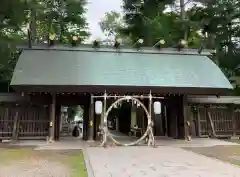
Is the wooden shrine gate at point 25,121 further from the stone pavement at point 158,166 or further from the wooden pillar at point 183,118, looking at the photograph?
the wooden pillar at point 183,118

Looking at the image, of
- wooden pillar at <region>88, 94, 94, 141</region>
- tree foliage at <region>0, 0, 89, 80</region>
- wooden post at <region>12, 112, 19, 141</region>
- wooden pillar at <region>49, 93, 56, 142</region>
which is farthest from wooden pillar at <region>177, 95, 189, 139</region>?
tree foliage at <region>0, 0, 89, 80</region>

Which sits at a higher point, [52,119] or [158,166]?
[52,119]

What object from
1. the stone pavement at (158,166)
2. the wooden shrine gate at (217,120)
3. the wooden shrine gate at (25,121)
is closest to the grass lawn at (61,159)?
the stone pavement at (158,166)

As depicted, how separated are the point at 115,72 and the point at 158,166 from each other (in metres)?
6.51

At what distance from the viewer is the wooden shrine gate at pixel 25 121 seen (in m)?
12.9

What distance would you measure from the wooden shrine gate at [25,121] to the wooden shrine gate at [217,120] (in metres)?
7.62

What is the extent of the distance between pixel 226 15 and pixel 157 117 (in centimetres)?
1095

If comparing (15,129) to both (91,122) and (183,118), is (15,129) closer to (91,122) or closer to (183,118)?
(91,122)

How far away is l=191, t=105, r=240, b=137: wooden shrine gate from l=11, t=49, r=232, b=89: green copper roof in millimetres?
2363

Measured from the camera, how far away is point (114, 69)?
12.8 meters

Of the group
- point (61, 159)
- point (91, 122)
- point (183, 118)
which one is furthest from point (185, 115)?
point (61, 159)

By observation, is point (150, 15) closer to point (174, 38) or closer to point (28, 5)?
point (174, 38)

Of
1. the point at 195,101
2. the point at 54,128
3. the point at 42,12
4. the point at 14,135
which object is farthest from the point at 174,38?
the point at 14,135

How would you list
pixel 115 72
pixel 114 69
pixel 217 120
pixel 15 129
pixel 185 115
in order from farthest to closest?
1. pixel 217 120
2. pixel 185 115
3. pixel 114 69
4. pixel 15 129
5. pixel 115 72
